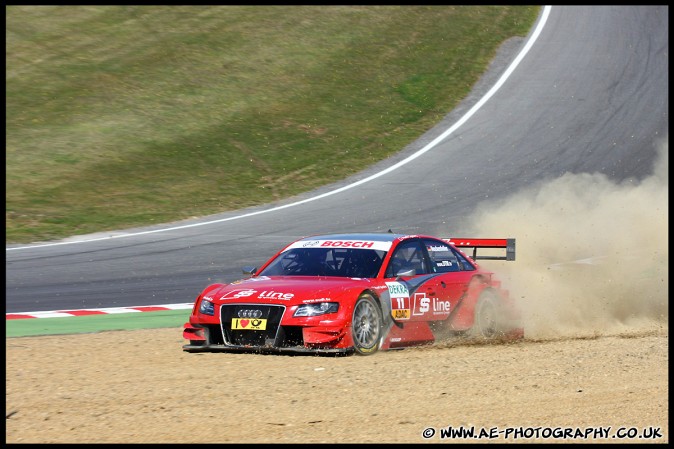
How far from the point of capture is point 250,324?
34.5 feet

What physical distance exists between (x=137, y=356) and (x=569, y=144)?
19701 millimetres

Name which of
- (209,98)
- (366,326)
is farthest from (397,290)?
(209,98)

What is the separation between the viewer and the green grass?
944 inches

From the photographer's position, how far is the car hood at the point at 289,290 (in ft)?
34.8

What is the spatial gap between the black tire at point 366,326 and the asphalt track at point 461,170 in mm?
3854

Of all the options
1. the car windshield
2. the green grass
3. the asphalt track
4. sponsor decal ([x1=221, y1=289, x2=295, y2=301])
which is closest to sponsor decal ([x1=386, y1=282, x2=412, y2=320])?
the car windshield

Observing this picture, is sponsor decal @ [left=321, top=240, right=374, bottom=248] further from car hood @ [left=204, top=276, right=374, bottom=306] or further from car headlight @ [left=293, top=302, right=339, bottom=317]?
car headlight @ [left=293, top=302, right=339, bottom=317]

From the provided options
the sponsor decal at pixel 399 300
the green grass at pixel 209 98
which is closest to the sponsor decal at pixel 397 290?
the sponsor decal at pixel 399 300

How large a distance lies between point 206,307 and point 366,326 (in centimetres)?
162

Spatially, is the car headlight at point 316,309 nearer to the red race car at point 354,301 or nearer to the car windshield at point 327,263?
the red race car at point 354,301

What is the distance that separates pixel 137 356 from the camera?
35.7 ft

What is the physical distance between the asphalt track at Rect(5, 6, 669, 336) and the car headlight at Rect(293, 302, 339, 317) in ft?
12.6

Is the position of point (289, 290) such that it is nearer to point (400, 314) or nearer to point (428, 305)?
point (400, 314)

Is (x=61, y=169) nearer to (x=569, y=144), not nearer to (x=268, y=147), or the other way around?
(x=268, y=147)
